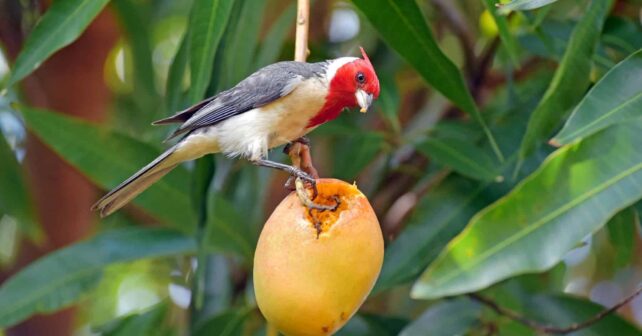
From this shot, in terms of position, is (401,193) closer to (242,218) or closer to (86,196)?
(242,218)

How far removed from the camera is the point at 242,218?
2193 mm

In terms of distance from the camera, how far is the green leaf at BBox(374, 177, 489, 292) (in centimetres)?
180

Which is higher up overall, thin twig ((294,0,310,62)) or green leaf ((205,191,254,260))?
thin twig ((294,0,310,62))

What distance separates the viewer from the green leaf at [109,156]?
1.95 metres

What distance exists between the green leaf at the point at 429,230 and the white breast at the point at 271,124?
0.34m

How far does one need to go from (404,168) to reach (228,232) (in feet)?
1.32

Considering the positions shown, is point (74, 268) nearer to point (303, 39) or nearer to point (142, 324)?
point (142, 324)

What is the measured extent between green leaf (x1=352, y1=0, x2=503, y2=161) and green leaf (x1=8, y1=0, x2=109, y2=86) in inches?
15.5

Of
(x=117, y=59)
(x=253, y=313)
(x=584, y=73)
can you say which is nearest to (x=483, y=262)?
(x=584, y=73)

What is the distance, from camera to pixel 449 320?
1889 mm

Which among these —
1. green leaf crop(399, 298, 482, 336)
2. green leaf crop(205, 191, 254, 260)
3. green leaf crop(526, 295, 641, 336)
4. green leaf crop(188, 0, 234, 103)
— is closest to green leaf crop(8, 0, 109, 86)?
green leaf crop(188, 0, 234, 103)

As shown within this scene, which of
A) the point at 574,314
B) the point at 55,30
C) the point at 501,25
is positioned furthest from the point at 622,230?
the point at 55,30

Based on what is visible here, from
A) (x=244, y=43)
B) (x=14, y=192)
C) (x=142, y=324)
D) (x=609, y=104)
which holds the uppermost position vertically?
(x=609, y=104)

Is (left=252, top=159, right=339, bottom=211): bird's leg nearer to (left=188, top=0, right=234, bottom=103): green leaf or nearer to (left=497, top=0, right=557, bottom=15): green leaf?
(left=188, top=0, right=234, bottom=103): green leaf
